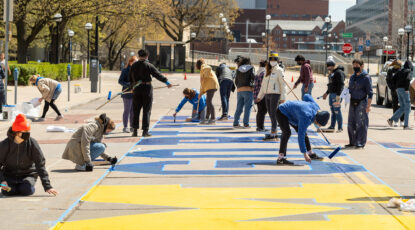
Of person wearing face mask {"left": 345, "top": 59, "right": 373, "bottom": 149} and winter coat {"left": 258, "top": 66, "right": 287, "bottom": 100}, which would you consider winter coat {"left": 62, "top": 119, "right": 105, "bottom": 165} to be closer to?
winter coat {"left": 258, "top": 66, "right": 287, "bottom": 100}

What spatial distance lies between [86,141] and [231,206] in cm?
308

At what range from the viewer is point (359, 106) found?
13.8m

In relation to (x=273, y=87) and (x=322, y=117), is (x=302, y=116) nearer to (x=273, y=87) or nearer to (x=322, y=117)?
(x=322, y=117)

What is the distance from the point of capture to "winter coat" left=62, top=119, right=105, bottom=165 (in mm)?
10062

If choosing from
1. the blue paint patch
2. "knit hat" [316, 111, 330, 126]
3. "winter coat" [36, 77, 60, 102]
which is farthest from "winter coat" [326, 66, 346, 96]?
"winter coat" [36, 77, 60, 102]

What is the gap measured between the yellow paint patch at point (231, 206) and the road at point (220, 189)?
1 cm

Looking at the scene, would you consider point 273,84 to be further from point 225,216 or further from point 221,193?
point 225,216

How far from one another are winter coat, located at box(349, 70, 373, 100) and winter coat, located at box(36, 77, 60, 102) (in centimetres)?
837

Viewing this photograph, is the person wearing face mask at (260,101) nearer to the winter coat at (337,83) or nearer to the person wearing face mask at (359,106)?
the winter coat at (337,83)

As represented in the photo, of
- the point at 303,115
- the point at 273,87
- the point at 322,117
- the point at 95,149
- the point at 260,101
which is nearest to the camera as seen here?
the point at 322,117

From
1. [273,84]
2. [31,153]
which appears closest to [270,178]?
[31,153]

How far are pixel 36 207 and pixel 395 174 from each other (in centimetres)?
526

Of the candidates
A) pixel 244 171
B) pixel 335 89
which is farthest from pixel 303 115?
pixel 335 89

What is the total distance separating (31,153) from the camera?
8.09m
